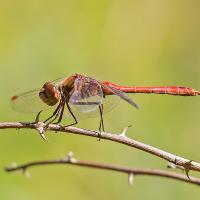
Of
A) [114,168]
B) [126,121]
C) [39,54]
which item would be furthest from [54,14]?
[114,168]

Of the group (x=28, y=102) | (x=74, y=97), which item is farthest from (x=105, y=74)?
(x=74, y=97)

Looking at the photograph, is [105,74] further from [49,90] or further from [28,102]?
[49,90]

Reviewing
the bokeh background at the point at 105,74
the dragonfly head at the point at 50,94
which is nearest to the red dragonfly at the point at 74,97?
the dragonfly head at the point at 50,94

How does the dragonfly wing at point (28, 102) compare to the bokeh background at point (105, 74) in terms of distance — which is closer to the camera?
the dragonfly wing at point (28, 102)

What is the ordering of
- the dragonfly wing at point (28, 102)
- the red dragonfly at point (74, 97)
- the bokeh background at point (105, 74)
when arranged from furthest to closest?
the bokeh background at point (105, 74) → the dragonfly wing at point (28, 102) → the red dragonfly at point (74, 97)

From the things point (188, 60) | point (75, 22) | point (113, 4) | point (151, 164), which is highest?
point (113, 4)

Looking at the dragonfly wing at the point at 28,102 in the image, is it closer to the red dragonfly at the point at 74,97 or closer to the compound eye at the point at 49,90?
the red dragonfly at the point at 74,97

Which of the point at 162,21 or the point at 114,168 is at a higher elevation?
the point at 162,21

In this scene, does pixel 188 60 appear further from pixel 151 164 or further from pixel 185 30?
pixel 151 164
